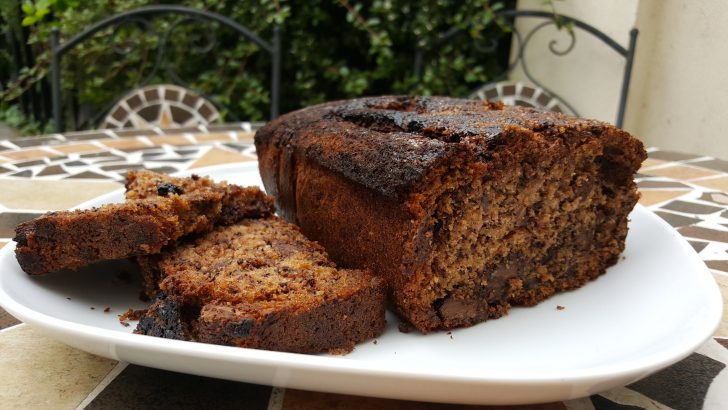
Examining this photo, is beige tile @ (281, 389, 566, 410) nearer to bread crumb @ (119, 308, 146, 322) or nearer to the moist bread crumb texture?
the moist bread crumb texture

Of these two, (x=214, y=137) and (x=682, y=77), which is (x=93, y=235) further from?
Result: (x=682, y=77)

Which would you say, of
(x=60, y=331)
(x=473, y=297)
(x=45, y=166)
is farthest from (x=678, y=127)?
(x=60, y=331)

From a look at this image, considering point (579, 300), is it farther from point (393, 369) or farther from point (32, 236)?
point (32, 236)

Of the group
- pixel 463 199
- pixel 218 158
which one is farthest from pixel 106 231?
pixel 218 158

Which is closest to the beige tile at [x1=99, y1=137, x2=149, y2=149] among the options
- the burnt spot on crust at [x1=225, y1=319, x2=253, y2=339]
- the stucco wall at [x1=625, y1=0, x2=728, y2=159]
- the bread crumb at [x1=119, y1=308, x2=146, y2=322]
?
the bread crumb at [x1=119, y1=308, x2=146, y2=322]

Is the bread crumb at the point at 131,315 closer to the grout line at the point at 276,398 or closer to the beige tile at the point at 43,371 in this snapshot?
the beige tile at the point at 43,371
